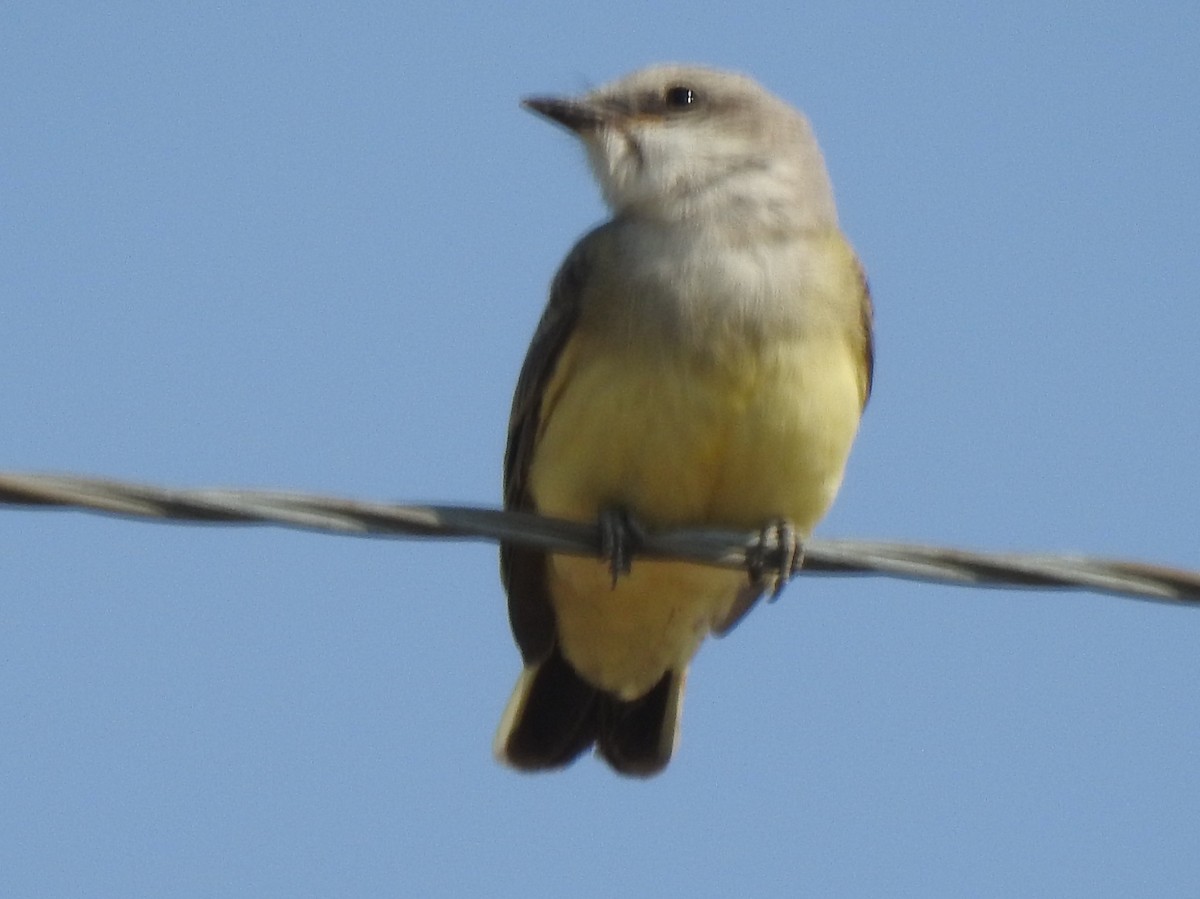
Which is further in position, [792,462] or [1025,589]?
[792,462]

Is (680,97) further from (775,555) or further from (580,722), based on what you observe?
(580,722)

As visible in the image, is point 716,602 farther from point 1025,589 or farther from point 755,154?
point 1025,589

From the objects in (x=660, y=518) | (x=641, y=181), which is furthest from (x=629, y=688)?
(x=641, y=181)

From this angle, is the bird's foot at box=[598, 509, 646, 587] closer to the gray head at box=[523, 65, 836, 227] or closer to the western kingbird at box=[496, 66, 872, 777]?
the western kingbird at box=[496, 66, 872, 777]

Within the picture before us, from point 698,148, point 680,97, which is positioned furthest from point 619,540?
point 680,97

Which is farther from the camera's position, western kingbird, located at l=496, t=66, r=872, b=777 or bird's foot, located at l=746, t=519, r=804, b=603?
western kingbird, located at l=496, t=66, r=872, b=777

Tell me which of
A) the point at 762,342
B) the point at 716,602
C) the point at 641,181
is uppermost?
the point at 641,181

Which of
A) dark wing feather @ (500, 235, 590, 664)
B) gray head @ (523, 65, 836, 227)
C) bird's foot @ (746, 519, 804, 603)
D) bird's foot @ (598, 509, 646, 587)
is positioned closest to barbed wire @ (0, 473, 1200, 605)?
bird's foot @ (598, 509, 646, 587)
